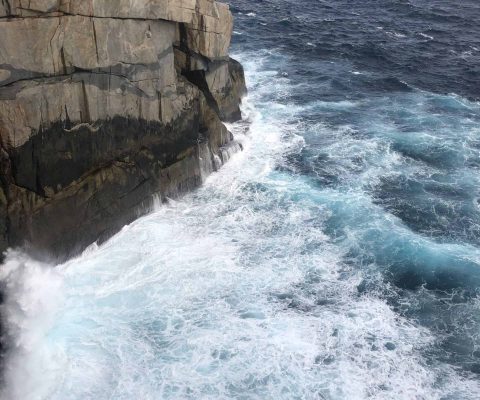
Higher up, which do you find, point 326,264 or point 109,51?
point 109,51

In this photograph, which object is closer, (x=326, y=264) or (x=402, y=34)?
(x=326, y=264)

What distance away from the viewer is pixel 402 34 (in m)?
68.8

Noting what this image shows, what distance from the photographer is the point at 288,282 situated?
97.6 feet

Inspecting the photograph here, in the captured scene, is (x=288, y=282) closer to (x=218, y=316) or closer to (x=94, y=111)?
(x=218, y=316)

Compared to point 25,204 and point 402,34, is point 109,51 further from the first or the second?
point 402,34

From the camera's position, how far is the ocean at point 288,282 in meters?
24.4

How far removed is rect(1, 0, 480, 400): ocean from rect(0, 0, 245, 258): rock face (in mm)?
1872

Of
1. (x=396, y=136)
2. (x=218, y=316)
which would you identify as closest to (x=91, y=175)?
(x=218, y=316)

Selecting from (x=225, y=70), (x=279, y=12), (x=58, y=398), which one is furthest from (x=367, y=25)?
(x=58, y=398)

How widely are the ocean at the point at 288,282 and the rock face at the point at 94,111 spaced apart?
1872mm

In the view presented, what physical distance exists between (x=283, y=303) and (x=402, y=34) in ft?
169

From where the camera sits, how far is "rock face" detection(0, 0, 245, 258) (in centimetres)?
2709

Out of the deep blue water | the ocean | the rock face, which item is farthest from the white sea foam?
the rock face

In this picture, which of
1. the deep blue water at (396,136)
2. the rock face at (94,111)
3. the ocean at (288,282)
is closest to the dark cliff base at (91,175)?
the rock face at (94,111)
